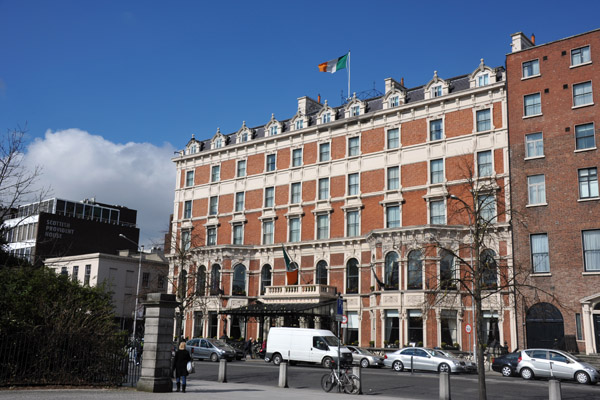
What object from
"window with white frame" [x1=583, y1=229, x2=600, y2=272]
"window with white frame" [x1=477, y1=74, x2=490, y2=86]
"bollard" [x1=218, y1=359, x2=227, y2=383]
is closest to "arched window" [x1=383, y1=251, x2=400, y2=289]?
"window with white frame" [x1=583, y1=229, x2=600, y2=272]

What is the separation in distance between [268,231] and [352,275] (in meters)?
9.83

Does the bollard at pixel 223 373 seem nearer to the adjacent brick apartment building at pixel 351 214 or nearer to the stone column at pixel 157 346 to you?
the stone column at pixel 157 346

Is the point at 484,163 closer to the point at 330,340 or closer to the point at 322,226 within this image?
the point at 322,226

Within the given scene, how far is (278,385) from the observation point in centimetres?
2466

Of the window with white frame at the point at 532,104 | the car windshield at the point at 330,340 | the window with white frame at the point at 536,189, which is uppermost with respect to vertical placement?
the window with white frame at the point at 532,104

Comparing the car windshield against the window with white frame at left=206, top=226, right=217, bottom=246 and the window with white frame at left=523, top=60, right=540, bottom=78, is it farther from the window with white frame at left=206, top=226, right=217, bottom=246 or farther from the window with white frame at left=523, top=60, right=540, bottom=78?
→ the window with white frame at left=206, top=226, right=217, bottom=246

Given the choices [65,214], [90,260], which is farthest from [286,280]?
[65,214]

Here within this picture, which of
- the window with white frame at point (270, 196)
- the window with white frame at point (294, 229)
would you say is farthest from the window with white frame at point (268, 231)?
the window with white frame at point (294, 229)

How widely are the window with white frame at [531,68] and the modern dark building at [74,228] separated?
58.0 m

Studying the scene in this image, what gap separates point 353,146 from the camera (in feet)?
169

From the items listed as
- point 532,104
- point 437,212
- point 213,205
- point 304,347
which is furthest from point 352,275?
point 532,104

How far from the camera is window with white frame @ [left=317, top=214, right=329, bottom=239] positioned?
5138 cm

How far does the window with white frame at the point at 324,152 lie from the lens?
173ft

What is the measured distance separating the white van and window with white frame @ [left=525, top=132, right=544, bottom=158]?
19.0m
